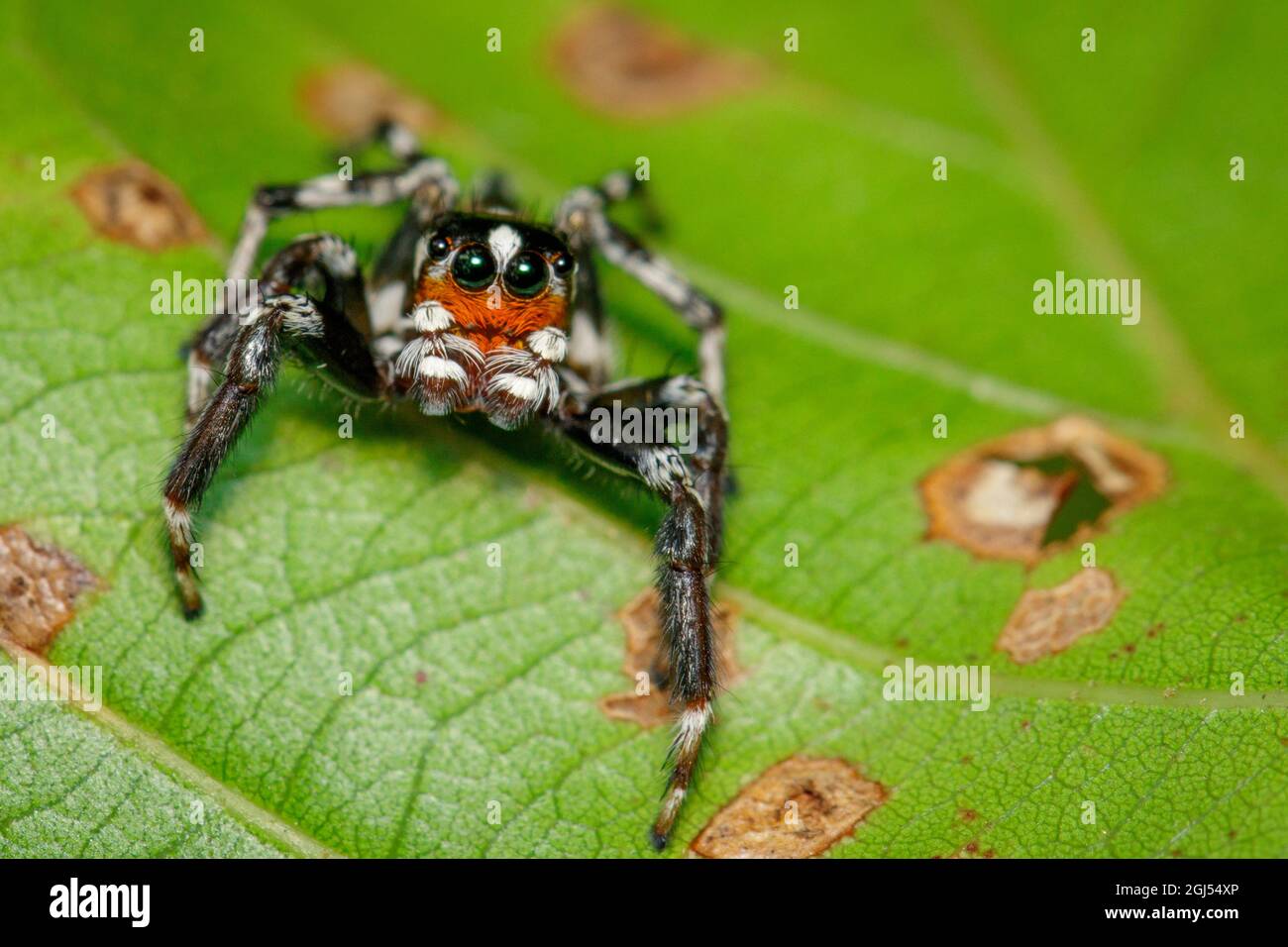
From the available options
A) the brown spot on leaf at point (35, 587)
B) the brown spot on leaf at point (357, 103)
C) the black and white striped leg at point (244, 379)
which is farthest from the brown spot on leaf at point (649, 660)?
the brown spot on leaf at point (357, 103)

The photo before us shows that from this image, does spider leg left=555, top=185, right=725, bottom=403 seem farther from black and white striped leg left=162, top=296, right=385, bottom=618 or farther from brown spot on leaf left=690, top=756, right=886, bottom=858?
brown spot on leaf left=690, top=756, right=886, bottom=858

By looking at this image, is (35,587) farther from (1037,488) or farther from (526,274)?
(1037,488)

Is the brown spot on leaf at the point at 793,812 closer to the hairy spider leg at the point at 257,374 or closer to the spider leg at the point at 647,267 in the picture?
the spider leg at the point at 647,267

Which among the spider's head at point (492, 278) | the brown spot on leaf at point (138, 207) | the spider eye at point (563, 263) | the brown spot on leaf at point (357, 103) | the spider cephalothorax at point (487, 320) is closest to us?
the spider cephalothorax at point (487, 320)

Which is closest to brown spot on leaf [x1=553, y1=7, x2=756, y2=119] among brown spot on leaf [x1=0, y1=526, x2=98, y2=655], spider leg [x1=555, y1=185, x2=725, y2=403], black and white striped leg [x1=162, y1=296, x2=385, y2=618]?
spider leg [x1=555, y1=185, x2=725, y2=403]

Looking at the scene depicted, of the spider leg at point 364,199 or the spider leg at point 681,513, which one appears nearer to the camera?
the spider leg at point 681,513

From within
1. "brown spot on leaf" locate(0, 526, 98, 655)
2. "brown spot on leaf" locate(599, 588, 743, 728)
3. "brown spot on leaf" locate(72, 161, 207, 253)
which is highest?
"brown spot on leaf" locate(72, 161, 207, 253)

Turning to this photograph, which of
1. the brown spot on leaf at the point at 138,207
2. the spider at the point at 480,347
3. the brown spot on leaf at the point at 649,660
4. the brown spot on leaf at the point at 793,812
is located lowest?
the brown spot on leaf at the point at 793,812
